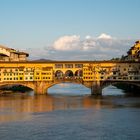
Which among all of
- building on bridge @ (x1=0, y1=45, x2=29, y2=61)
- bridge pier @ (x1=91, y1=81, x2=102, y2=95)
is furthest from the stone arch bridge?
building on bridge @ (x1=0, y1=45, x2=29, y2=61)

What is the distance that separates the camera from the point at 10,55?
8050cm

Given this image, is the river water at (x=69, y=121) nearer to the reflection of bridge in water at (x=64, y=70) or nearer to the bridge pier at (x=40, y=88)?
the bridge pier at (x=40, y=88)

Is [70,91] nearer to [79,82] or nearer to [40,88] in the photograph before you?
[79,82]

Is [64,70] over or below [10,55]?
below

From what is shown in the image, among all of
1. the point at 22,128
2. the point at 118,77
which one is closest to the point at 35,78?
the point at 118,77

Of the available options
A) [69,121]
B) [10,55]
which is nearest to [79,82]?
[10,55]

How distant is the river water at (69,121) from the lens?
2897 cm

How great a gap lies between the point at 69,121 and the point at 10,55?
156 ft

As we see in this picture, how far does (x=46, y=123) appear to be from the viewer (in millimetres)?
33688

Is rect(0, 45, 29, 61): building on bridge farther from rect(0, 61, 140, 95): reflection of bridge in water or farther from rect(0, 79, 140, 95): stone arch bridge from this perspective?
rect(0, 79, 140, 95): stone arch bridge

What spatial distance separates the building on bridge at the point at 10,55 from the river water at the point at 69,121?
93.5 feet

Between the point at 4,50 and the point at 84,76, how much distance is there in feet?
62.7

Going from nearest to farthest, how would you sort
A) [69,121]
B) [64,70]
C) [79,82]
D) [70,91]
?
1. [69,121]
2. [79,82]
3. [64,70]
4. [70,91]

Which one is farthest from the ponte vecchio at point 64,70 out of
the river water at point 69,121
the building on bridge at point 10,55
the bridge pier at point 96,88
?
the river water at point 69,121
